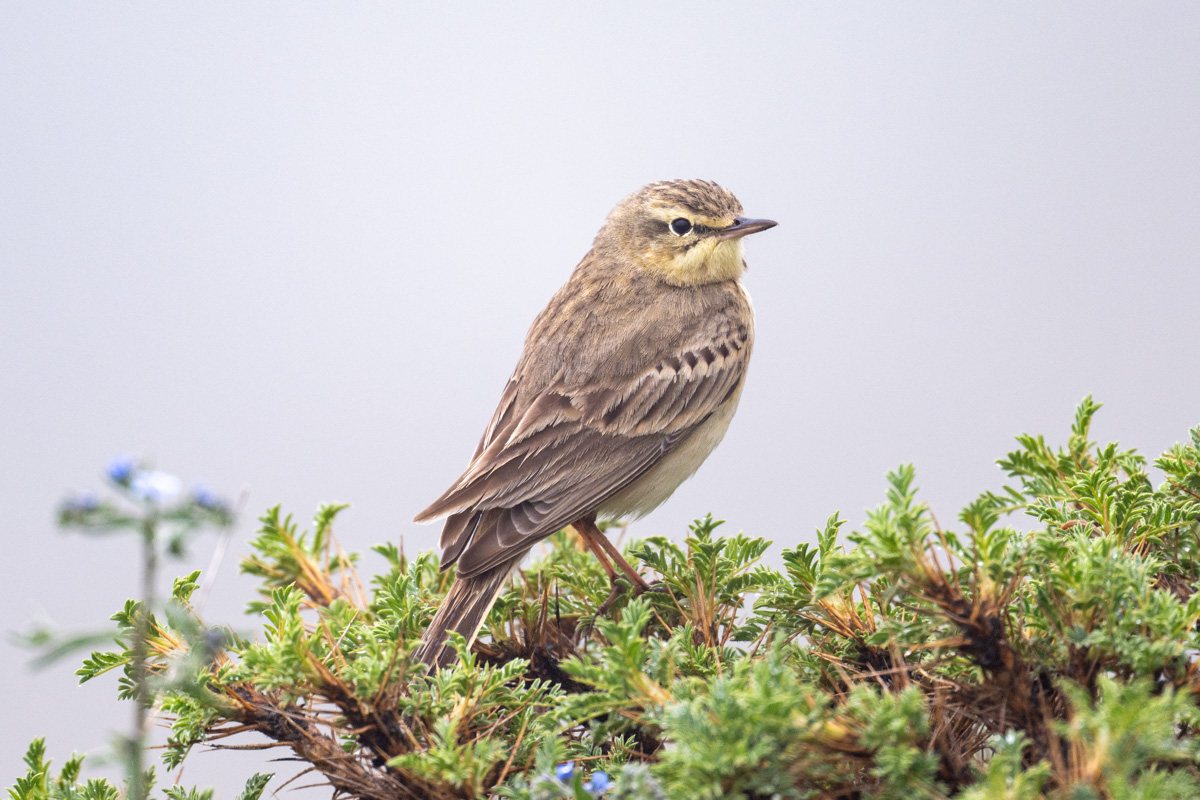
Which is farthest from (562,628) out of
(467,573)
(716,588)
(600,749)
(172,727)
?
(172,727)

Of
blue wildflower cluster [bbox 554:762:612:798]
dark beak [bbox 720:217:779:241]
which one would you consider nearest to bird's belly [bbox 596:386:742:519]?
dark beak [bbox 720:217:779:241]

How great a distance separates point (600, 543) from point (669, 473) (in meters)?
0.55

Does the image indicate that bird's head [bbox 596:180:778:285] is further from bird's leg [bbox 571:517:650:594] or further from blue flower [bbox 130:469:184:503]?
blue flower [bbox 130:469:184:503]

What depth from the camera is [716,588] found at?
2945 millimetres

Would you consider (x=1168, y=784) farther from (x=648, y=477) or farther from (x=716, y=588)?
(x=648, y=477)

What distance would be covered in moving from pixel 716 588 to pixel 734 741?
135cm

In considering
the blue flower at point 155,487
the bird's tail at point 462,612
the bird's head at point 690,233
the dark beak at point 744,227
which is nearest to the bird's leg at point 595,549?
the bird's tail at point 462,612

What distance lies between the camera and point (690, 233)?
4980 mm

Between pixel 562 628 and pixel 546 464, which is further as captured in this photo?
pixel 546 464

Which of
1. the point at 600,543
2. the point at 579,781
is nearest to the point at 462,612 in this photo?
the point at 600,543

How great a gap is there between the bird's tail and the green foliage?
0.10m

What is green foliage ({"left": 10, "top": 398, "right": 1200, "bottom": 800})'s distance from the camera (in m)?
1.62

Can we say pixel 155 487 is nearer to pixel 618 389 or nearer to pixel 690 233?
pixel 618 389

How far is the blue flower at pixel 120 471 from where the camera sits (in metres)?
1.55
